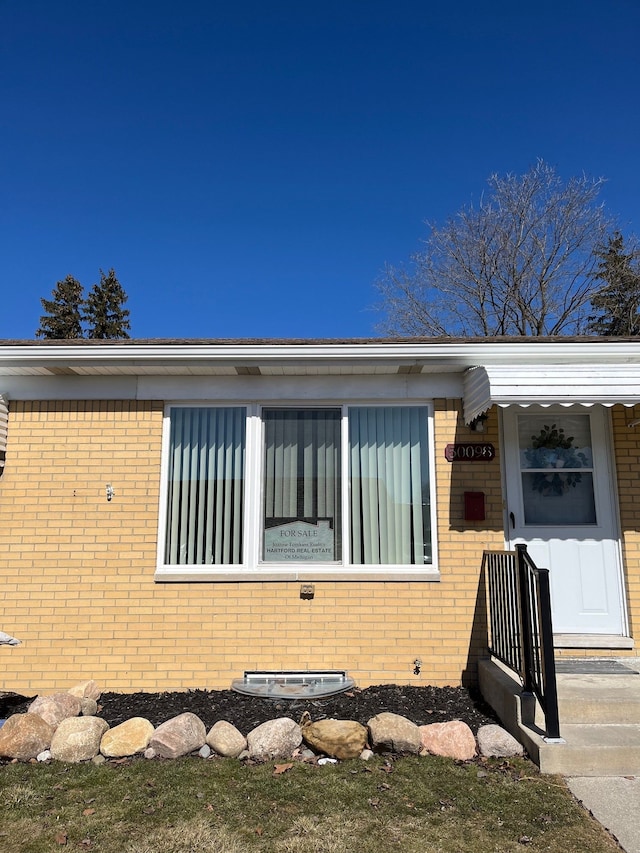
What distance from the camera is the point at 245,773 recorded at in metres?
4.11

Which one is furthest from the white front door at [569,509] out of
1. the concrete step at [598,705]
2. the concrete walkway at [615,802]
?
the concrete walkway at [615,802]

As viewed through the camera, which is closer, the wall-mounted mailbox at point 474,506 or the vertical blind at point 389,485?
the wall-mounted mailbox at point 474,506

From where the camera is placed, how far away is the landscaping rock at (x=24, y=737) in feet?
14.4

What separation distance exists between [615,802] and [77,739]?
12.1 feet

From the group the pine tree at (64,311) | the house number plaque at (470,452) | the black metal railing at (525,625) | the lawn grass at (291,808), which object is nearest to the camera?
the lawn grass at (291,808)

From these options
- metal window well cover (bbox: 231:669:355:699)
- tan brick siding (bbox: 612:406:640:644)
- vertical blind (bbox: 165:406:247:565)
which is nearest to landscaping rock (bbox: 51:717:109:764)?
metal window well cover (bbox: 231:669:355:699)

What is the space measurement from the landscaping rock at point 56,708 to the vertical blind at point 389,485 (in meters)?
2.79

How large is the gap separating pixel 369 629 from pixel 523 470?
2.23 metres

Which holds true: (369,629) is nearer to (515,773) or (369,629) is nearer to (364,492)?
(364,492)

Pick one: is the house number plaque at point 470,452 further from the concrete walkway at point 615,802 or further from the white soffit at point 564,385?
the concrete walkway at point 615,802

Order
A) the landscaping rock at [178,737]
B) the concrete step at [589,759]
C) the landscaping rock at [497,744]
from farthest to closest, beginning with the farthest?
the landscaping rock at [178,737]
the landscaping rock at [497,744]
the concrete step at [589,759]

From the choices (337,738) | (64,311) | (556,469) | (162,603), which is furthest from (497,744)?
(64,311)

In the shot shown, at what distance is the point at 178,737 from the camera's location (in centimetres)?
440

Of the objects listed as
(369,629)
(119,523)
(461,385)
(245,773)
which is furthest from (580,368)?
(119,523)
